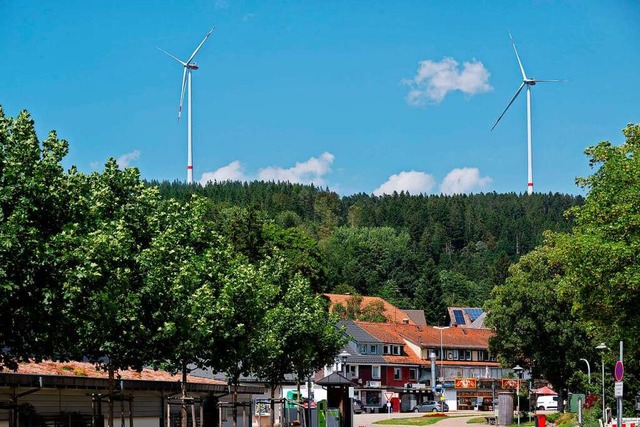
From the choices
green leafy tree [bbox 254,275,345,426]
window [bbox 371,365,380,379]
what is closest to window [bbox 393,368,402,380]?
window [bbox 371,365,380,379]

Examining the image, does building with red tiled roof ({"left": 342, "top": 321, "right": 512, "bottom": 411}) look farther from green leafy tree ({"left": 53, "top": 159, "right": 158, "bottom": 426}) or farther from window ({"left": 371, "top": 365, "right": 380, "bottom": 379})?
green leafy tree ({"left": 53, "top": 159, "right": 158, "bottom": 426})

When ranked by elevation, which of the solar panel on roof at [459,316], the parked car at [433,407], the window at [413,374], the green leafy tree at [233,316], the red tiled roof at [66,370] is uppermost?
the solar panel on roof at [459,316]

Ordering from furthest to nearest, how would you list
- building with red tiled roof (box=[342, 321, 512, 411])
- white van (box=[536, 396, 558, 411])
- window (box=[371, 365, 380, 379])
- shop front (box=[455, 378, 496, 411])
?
shop front (box=[455, 378, 496, 411])
window (box=[371, 365, 380, 379])
building with red tiled roof (box=[342, 321, 512, 411])
white van (box=[536, 396, 558, 411])

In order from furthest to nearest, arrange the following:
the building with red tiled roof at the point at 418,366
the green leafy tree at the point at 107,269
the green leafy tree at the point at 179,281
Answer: the building with red tiled roof at the point at 418,366
the green leafy tree at the point at 179,281
the green leafy tree at the point at 107,269

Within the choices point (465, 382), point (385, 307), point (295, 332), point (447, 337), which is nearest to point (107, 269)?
point (295, 332)

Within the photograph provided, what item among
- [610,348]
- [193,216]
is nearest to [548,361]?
[610,348]

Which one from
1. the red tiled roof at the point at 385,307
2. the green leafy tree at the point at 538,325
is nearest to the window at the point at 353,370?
the red tiled roof at the point at 385,307

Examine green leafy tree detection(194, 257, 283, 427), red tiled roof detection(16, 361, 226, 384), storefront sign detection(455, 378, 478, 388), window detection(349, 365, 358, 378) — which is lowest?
storefront sign detection(455, 378, 478, 388)

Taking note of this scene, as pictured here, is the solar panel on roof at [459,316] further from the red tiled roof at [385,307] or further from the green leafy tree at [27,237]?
the green leafy tree at [27,237]

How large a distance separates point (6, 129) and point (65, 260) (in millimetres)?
3843

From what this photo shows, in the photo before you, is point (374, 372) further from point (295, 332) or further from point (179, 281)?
point (179, 281)

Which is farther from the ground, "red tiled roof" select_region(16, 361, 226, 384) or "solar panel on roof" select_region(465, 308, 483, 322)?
"solar panel on roof" select_region(465, 308, 483, 322)

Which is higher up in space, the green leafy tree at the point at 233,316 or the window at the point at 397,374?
the green leafy tree at the point at 233,316

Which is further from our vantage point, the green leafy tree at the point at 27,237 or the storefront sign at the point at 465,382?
the storefront sign at the point at 465,382
